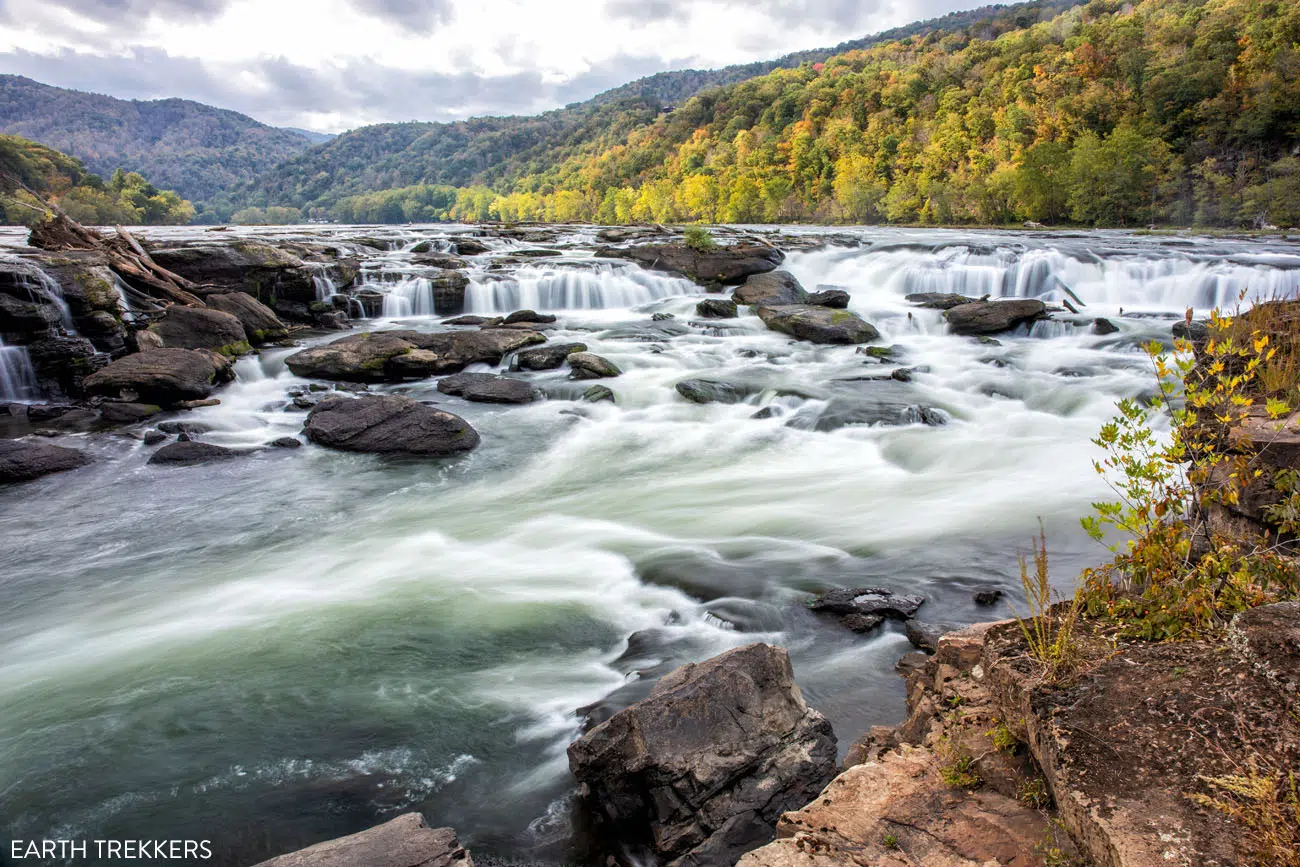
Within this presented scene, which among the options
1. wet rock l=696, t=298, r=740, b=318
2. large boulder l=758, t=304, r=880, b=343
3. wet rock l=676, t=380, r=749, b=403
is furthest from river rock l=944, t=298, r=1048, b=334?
wet rock l=676, t=380, r=749, b=403

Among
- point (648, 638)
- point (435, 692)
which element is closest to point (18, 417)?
point (435, 692)

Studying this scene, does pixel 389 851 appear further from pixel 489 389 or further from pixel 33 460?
pixel 489 389

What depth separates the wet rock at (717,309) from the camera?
69.7 ft

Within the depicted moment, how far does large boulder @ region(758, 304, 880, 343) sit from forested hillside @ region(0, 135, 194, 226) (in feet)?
202

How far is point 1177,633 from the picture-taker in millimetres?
2861

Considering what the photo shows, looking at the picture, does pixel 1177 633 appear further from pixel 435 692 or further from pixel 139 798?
pixel 139 798

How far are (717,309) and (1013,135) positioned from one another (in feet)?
184

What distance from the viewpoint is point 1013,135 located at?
6331cm

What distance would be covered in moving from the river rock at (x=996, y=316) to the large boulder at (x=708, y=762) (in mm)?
16519

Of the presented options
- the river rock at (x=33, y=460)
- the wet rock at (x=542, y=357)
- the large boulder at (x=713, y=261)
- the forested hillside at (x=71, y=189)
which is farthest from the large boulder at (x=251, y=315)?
the forested hillside at (x=71, y=189)

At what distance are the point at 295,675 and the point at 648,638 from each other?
9.34 ft

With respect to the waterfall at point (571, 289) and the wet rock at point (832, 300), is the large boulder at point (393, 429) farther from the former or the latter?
the wet rock at point (832, 300)

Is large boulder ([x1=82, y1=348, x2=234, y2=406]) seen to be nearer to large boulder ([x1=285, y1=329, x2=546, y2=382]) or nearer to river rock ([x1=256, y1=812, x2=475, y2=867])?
large boulder ([x1=285, y1=329, x2=546, y2=382])

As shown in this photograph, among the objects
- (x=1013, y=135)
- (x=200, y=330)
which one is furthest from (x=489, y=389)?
(x=1013, y=135)
